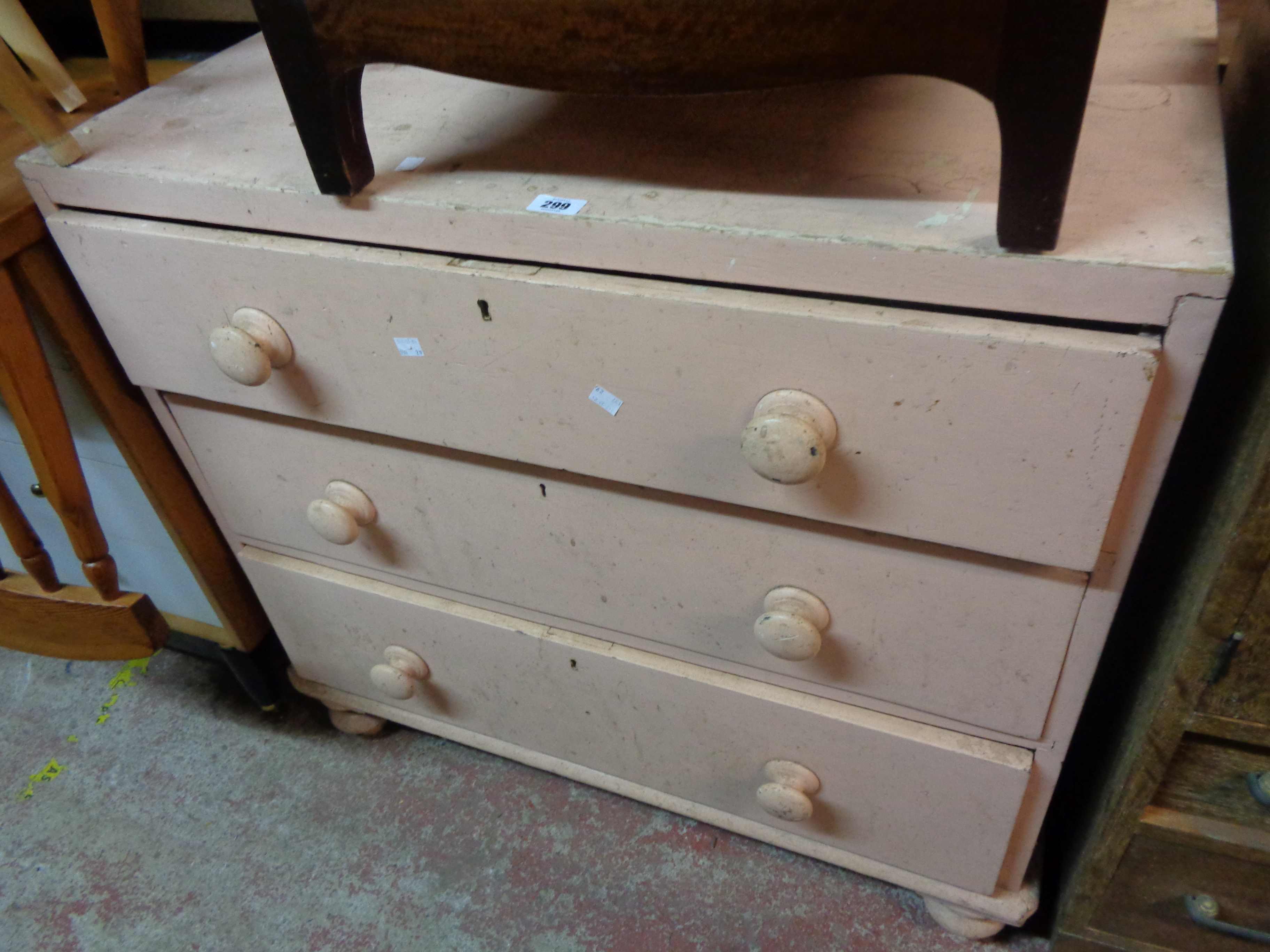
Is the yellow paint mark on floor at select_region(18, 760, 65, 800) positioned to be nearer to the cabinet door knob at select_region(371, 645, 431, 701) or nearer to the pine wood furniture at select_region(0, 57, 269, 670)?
the pine wood furniture at select_region(0, 57, 269, 670)

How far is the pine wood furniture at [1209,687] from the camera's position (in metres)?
0.45

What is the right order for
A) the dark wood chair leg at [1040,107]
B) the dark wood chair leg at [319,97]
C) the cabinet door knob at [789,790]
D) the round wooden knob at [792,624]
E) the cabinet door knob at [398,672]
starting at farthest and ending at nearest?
the cabinet door knob at [398,672]
the cabinet door knob at [789,790]
the round wooden knob at [792,624]
the dark wood chair leg at [319,97]
the dark wood chair leg at [1040,107]

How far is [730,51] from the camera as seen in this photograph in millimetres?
393

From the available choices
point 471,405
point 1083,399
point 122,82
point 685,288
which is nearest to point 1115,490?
point 1083,399

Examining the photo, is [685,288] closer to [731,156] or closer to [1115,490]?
[731,156]

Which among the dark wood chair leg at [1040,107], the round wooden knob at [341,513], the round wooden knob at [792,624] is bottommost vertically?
the round wooden knob at [792,624]

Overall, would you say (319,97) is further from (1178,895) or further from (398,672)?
(1178,895)

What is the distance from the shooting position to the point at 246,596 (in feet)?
3.05

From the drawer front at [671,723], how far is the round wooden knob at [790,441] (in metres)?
0.28

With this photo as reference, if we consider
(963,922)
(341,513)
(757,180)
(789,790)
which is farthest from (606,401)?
(963,922)

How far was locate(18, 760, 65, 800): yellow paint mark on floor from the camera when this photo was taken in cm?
97

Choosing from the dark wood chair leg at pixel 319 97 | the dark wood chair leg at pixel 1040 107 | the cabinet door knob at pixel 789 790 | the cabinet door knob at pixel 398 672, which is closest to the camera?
the dark wood chair leg at pixel 1040 107

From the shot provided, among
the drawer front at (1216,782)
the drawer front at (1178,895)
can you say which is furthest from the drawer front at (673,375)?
the drawer front at (1178,895)

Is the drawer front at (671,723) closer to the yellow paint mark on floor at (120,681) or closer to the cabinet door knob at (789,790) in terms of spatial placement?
the cabinet door knob at (789,790)
